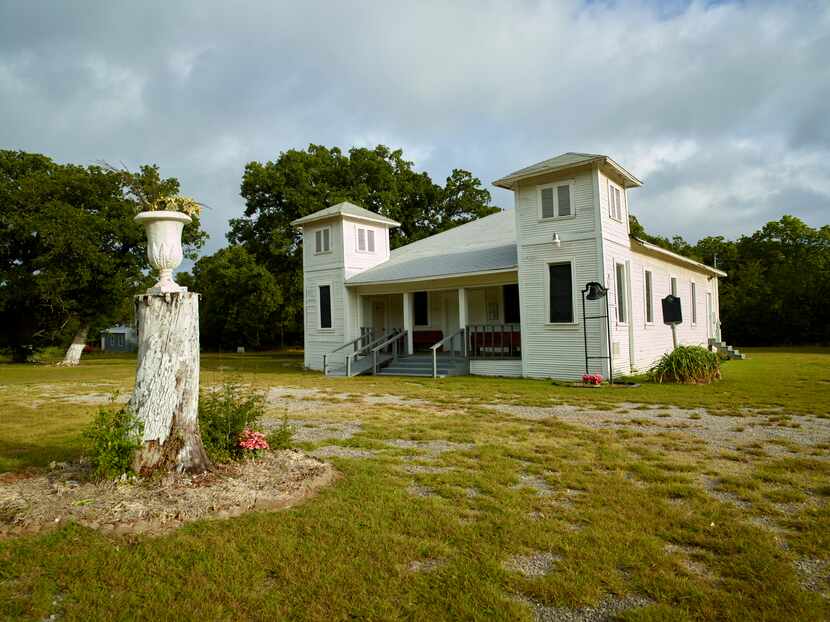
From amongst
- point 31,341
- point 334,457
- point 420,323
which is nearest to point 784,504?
point 334,457

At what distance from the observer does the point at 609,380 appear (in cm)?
1376

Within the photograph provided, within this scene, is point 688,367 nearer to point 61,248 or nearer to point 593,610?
point 593,610

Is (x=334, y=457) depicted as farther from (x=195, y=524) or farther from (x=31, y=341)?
(x=31, y=341)

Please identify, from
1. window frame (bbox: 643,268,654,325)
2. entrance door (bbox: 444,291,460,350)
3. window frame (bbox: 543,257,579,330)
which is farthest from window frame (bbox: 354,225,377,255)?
window frame (bbox: 643,268,654,325)

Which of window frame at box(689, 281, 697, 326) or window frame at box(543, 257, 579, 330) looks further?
window frame at box(689, 281, 697, 326)

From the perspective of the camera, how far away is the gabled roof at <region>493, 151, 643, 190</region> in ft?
45.4

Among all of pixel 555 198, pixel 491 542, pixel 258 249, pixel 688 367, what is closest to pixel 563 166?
pixel 555 198

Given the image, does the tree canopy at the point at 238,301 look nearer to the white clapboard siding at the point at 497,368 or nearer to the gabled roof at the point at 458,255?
the gabled roof at the point at 458,255

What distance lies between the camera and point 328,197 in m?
31.3

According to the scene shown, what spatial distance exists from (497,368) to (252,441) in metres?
11.6

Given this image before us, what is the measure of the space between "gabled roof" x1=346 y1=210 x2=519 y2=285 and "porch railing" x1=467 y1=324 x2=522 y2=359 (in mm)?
1864

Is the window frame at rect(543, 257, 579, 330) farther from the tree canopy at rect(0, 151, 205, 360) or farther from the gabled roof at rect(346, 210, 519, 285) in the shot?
the tree canopy at rect(0, 151, 205, 360)

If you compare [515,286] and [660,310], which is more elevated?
[515,286]

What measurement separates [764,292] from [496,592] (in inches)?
1498
